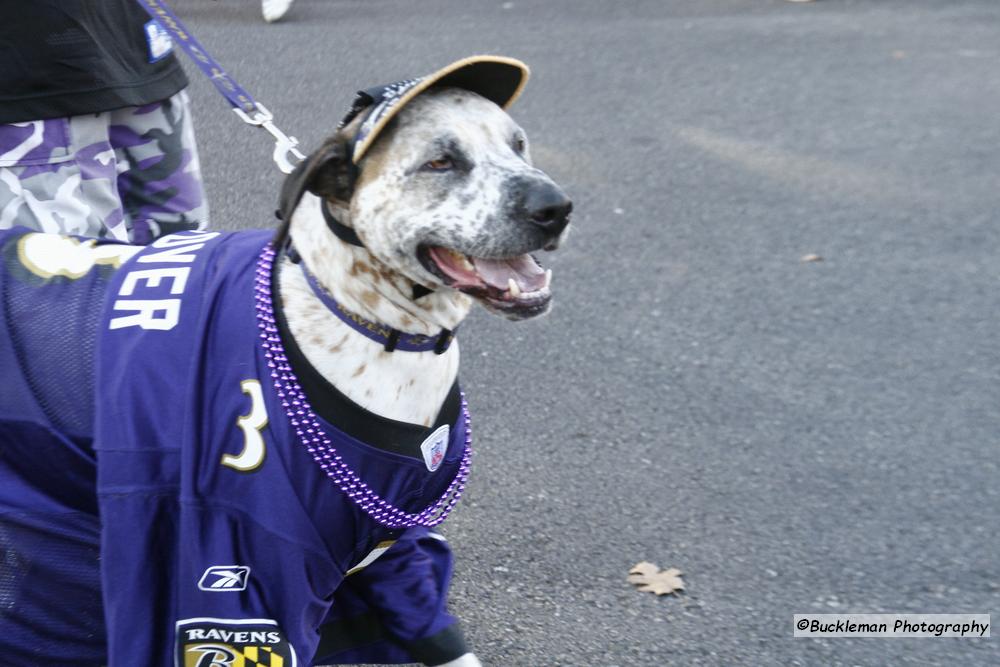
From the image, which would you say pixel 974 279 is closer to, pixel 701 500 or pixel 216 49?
pixel 701 500

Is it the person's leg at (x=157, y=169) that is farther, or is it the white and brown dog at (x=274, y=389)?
the person's leg at (x=157, y=169)

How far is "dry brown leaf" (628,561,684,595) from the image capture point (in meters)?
3.13

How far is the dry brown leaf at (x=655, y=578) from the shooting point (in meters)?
3.13

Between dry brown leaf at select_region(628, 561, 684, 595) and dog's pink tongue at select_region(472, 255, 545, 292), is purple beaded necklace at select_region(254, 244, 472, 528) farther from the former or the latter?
dry brown leaf at select_region(628, 561, 684, 595)

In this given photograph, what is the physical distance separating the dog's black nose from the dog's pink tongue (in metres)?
0.10

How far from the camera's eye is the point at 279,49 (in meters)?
7.95

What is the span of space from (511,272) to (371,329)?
30 centimetres

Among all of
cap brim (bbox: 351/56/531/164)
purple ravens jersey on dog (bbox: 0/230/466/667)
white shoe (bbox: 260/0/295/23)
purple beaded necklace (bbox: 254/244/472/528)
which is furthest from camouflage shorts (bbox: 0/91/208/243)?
white shoe (bbox: 260/0/295/23)

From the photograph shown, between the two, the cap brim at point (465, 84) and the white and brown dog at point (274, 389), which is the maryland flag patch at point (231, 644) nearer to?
the white and brown dog at point (274, 389)

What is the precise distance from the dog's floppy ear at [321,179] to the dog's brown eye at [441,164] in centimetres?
15

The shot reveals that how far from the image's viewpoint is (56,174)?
270cm

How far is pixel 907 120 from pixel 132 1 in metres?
5.15

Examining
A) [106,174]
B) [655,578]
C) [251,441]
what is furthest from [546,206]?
[655,578]

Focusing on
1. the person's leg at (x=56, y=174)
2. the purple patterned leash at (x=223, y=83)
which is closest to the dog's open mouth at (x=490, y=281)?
the purple patterned leash at (x=223, y=83)
